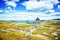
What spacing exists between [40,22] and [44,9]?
257 mm

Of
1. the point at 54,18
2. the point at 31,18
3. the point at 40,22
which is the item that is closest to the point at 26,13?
the point at 31,18

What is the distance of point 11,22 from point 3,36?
0.98 feet

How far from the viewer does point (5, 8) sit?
251 cm

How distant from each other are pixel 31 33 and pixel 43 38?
0.23 meters

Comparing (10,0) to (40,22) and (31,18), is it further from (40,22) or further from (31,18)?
(40,22)

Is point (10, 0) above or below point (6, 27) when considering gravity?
above

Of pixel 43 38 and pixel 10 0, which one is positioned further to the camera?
pixel 10 0

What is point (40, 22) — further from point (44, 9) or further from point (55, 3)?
point (55, 3)

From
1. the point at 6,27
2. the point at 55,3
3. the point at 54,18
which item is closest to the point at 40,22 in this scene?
the point at 54,18

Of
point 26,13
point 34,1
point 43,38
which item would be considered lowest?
point 43,38

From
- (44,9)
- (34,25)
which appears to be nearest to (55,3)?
(44,9)

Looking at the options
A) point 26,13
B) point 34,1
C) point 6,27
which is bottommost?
point 6,27

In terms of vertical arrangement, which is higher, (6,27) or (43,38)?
(6,27)

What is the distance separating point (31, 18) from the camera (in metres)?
2.47
